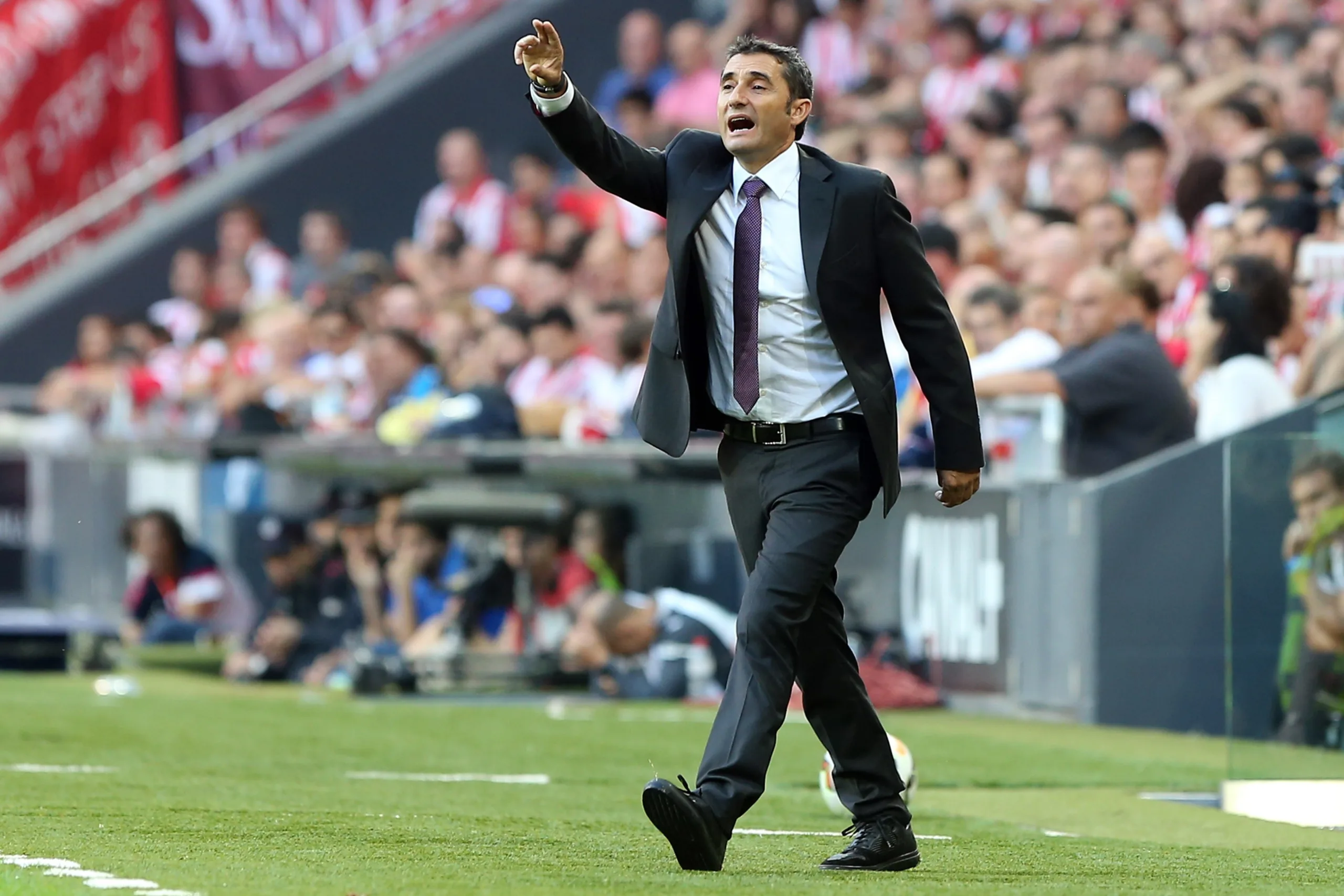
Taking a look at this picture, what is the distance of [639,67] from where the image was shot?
20.1m

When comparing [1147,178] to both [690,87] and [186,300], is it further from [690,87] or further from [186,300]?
[186,300]

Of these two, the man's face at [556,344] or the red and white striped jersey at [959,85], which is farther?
the red and white striped jersey at [959,85]

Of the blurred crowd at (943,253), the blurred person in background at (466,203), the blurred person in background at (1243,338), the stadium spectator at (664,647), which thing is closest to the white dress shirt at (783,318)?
the blurred crowd at (943,253)

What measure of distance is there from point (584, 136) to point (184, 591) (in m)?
10.3

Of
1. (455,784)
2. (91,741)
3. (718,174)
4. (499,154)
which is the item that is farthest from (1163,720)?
(499,154)

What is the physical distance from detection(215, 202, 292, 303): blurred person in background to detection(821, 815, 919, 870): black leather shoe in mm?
15190

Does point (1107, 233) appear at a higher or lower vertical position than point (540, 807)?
higher

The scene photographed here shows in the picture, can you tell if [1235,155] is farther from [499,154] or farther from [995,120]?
[499,154]

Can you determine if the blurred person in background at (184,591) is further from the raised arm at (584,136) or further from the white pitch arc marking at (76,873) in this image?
the white pitch arc marking at (76,873)

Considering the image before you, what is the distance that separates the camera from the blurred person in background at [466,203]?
19.5 meters

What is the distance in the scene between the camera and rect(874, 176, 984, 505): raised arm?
5543mm

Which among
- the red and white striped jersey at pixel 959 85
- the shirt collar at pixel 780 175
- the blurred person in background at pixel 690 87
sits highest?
the blurred person in background at pixel 690 87

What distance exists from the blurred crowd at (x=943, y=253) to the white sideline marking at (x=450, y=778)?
3669 mm

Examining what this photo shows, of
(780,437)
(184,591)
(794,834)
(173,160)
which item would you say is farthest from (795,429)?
(173,160)
